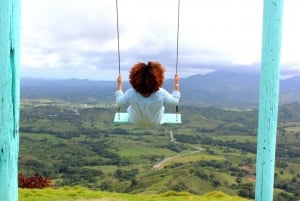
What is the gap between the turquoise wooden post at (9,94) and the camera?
388 centimetres

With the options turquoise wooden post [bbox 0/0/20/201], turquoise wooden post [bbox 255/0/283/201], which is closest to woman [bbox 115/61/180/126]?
turquoise wooden post [bbox 255/0/283/201]

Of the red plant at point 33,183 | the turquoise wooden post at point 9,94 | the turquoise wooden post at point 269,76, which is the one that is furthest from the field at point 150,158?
the turquoise wooden post at point 9,94

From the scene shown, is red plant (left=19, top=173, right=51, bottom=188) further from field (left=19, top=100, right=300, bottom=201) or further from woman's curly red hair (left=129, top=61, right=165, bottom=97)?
field (left=19, top=100, right=300, bottom=201)

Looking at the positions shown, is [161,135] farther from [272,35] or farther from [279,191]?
Answer: [272,35]

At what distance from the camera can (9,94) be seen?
3934 mm

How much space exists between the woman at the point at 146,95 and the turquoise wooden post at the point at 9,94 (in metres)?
3.24

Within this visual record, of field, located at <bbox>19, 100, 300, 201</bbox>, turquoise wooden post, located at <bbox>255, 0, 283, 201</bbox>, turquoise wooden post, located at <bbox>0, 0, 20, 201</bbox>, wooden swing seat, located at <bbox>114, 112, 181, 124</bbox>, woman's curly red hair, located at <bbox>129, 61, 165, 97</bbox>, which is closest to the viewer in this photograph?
turquoise wooden post, located at <bbox>0, 0, 20, 201</bbox>

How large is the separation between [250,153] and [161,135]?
172ft

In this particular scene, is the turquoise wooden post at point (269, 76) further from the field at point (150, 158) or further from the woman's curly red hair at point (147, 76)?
the field at point (150, 158)

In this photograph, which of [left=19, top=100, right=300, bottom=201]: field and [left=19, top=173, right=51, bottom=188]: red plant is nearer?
[left=19, top=173, right=51, bottom=188]: red plant

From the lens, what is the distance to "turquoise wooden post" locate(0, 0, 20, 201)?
3.88m

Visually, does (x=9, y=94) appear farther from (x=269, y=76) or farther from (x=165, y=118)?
(x=165, y=118)

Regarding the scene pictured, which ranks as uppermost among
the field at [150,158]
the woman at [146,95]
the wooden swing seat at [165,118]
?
the woman at [146,95]

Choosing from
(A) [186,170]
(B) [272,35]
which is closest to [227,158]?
(A) [186,170]
